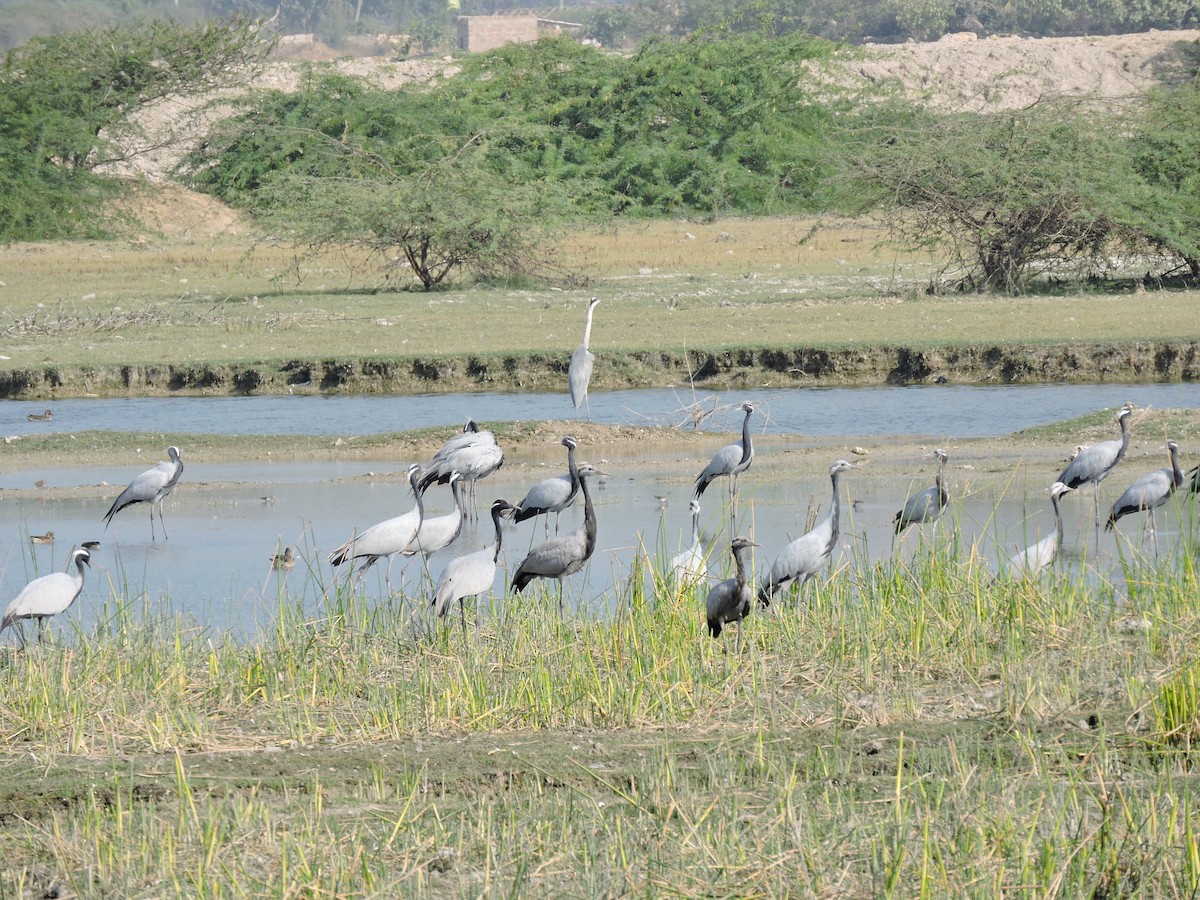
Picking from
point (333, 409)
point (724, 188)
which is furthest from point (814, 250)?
point (333, 409)

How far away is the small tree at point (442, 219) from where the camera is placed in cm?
2555

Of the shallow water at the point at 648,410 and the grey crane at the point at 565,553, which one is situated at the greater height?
the grey crane at the point at 565,553

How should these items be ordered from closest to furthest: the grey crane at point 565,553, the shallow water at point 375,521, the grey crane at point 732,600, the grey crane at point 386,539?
the grey crane at point 732,600, the grey crane at point 565,553, the grey crane at point 386,539, the shallow water at point 375,521

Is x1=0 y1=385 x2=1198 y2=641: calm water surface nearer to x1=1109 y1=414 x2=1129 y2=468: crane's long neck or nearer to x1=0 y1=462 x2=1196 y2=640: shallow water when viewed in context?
x1=0 y1=462 x2=1196 y2=640: shallow water

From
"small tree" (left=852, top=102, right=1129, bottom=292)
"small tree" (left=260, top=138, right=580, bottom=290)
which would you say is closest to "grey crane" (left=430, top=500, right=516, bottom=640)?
"small tree" (left=852, top=102, right=1129, bottom=292)

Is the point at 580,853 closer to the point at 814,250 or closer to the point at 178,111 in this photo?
the point at 814,250

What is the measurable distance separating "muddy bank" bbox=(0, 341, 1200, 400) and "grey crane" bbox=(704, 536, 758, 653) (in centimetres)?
1119

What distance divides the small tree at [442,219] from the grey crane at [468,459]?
47.2 feet

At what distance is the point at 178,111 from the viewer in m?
50.3

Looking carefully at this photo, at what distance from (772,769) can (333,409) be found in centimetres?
1287

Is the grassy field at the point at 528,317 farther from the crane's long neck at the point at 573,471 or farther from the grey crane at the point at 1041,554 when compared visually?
the grey crane at the point at 1041,554

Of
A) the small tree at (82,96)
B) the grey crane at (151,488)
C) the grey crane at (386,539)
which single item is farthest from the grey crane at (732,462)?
the small tree at (82,96)

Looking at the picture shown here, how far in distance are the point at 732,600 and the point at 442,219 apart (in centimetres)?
1942

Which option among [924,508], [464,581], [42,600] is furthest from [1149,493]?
[42,600]
